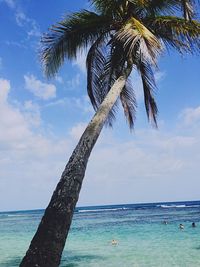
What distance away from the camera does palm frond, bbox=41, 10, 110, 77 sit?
28.3 ft

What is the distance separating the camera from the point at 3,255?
2162cm

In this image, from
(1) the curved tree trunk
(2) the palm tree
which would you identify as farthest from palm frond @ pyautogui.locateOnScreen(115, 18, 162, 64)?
(1) the curved tree trunk

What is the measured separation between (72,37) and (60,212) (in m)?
5.35

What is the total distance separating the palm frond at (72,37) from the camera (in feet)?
28.3

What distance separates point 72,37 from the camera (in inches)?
351

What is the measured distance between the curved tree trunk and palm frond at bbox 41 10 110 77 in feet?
11.2

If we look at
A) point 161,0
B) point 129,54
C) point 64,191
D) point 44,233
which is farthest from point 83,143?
point 161,0

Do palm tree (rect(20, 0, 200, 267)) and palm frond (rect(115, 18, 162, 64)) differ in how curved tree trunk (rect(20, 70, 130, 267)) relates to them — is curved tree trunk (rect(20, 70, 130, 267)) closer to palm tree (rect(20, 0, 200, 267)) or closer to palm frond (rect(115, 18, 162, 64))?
palm tree (rect(20, 0, 200, 267))

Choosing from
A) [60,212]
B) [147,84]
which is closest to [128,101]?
[147,84]

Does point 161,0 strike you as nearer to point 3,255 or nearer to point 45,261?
point 45,261

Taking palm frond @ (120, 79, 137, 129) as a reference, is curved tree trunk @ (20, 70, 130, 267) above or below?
below

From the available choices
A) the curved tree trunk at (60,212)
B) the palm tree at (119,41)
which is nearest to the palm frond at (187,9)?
the palm tree at (119,41)

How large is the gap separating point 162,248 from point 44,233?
1911 centimetres

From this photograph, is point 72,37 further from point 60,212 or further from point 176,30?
point 60,212
